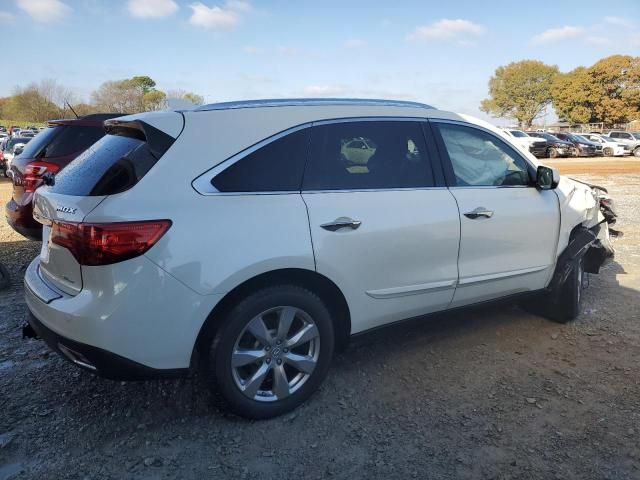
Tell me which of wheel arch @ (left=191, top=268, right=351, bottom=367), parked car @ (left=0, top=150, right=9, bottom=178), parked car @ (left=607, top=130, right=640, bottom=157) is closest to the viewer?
wheel arch @ (left=191, top=268, right=351, bottom=367)

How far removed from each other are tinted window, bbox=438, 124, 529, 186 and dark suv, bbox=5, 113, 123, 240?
3574 millimetres

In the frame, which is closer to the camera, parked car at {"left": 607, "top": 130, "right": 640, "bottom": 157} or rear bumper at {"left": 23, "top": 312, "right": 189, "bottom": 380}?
rear bumper at {"left": 23, "top": 312, "right": 189, "bottom": 380}

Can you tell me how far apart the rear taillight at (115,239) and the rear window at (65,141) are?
3831mm

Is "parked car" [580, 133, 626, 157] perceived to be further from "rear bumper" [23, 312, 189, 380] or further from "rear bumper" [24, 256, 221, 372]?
"rear bumper" [23, 312, 189, 380]

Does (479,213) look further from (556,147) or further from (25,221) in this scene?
(556,147)

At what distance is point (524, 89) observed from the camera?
71.4 metres

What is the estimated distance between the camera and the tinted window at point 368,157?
3002 mm

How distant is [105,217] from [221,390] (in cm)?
106

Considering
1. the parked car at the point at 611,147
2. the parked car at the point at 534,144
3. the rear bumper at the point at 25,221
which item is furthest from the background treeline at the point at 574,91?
the rear bumper at the point at 25,221

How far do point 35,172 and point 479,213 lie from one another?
182 inches

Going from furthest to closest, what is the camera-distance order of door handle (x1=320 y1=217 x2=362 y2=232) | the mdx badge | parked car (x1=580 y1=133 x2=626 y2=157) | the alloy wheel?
parked car (x1=580 y1=133 x2=626 y2=157) < door handle (x1=320 y1=217 x2=362 y2=232) < the alloy wheel < the mdx badge

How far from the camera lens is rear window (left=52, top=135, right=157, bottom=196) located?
256 centimetres

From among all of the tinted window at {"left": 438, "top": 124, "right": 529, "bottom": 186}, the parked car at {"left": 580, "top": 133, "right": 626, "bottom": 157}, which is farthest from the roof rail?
the parked car at {"left": 580, "top": 133, "right": 626, "bottom": 157}

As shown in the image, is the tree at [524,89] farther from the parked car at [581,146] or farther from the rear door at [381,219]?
the rear door at [381,219]
